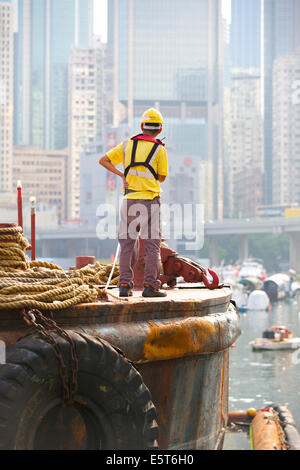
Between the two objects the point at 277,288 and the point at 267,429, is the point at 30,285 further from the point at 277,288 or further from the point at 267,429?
the point at 277,288

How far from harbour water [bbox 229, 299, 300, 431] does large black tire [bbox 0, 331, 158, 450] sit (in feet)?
96.0

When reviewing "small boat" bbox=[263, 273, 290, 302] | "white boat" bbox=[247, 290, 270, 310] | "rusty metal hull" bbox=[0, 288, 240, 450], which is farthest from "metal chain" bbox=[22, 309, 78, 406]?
"small boat" bbox=[263, 273, 290, 302]

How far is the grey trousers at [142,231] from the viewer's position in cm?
696

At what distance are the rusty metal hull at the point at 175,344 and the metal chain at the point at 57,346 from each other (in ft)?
0.56

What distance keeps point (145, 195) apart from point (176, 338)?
1487mm

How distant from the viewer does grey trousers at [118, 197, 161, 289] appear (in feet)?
22.8

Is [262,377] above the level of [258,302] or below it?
below

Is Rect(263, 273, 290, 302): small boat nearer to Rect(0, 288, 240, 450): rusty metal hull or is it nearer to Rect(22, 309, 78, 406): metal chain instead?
Rect(0, 288, 240, 450): rusty metal hull

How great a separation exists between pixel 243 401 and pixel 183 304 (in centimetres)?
3345

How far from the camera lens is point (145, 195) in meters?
6.95

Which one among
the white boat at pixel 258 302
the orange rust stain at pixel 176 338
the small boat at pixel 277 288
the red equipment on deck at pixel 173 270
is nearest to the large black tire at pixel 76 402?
the orange rust stain at pixel 176 338

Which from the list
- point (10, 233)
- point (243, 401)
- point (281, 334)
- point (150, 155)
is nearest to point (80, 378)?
point (10, 233)

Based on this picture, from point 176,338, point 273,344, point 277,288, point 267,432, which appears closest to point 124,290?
point 176,338

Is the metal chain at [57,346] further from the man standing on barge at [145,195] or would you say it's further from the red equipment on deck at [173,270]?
the red equipment on deck at [173,270]
